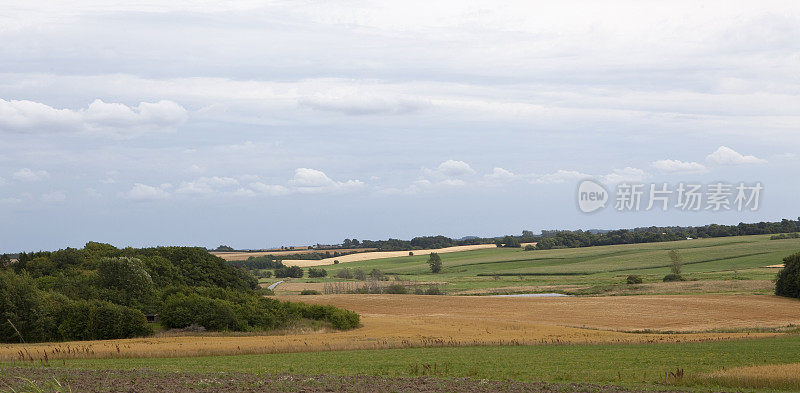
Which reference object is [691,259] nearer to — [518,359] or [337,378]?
[518,359]

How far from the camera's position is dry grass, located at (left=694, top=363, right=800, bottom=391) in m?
24.3

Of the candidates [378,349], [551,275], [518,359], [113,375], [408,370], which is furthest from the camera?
[551,275]

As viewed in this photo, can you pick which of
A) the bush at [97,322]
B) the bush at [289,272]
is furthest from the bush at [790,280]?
the bush at [289,272]

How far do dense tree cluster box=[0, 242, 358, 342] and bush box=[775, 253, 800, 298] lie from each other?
5241cm

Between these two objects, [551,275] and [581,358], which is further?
[551,275]

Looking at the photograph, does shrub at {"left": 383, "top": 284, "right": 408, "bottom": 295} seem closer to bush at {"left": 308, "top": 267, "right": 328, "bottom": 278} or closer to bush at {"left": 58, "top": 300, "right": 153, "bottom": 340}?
bush at {"left": 308, "top": 267, "right": 328, "bottom": 278}

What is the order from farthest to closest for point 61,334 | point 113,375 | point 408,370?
point 61,334 < point 408,370 < point 113,375

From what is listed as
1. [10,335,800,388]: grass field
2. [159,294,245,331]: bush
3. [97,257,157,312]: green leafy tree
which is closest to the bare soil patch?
[10,335,800,388]: grass field

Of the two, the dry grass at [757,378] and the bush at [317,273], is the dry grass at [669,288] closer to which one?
the bush at [317,273]

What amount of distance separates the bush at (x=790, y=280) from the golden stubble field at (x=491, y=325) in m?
2.96

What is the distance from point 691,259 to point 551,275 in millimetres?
30880

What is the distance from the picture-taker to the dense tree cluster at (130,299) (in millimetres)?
53344

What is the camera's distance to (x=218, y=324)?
58.0m

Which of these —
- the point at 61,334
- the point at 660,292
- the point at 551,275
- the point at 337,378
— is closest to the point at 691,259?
the point at 551,275
